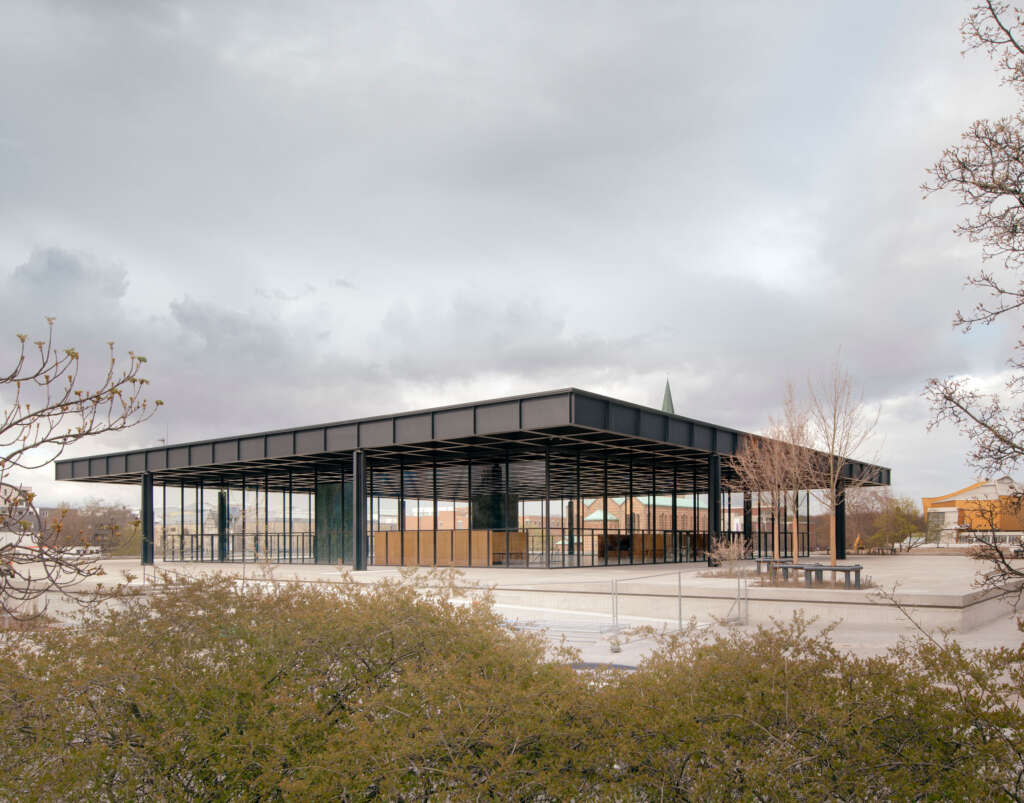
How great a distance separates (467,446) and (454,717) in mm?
28026

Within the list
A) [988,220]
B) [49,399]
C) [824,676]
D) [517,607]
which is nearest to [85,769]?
[49,399]

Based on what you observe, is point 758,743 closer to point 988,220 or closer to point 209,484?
point 988,220

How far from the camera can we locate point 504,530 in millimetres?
31562

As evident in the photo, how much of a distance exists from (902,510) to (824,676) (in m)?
58.4

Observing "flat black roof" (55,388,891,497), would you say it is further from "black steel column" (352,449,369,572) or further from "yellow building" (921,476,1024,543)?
"yellow building" (921,476,1024,543)

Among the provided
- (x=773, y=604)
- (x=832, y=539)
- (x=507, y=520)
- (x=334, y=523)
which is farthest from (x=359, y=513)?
(x=773, y=604)

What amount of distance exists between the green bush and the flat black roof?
19.0m

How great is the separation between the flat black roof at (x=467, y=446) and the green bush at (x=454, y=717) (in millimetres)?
18988

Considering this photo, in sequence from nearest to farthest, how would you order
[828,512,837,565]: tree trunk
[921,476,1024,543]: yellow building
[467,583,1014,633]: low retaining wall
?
1. [921,476,1024,543]: yellow building
2. [467,583,1014,633]: low retaining wall
3. [828,512,837,565]: tree trunk

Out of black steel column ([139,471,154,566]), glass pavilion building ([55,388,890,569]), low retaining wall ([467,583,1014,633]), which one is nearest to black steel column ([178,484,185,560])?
glass pavilion building ([55,388,890,569])

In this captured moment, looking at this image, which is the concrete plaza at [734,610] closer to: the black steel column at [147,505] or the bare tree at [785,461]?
the bare tree at [785,461]

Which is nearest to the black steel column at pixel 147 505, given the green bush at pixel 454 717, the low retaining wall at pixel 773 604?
the low retaining wall at pixel 773 604

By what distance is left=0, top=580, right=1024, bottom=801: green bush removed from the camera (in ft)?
12.6

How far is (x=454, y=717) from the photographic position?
163 inches
